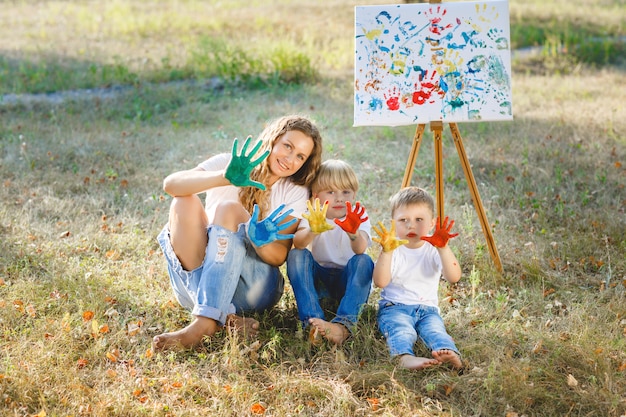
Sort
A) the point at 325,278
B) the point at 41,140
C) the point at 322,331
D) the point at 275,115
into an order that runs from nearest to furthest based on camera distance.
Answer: the point at 322,331, the point at 325,278, the point at 41,140, the point at 275,115

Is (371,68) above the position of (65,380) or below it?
above

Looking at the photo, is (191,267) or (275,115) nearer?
(191,267)

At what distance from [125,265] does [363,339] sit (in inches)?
57.1

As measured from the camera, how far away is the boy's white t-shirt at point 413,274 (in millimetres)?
3037

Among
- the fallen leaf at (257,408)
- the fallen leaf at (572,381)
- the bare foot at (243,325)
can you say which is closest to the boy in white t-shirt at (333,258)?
the bare foot at (243,325)

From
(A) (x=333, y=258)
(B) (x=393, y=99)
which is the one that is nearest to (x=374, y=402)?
(A) (x=333, y=258)

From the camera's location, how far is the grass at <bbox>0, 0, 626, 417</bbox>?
2.59 meters

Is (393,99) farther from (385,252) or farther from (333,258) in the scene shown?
(385,252)

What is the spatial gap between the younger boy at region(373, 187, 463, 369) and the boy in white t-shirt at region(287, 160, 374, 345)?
0.11 meters

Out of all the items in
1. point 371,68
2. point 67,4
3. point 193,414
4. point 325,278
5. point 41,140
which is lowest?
point 193,414

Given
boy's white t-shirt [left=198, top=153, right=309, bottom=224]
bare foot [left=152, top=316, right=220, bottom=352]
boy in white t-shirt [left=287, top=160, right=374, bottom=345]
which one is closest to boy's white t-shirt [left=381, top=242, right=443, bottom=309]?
boy in white t-shirt [left=287, top=160, right=374, bottom=345]

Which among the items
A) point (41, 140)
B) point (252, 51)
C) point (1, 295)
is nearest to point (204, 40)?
point (252, 51)

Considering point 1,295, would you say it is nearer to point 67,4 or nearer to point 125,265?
point 125,265

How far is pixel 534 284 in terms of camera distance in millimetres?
3582
